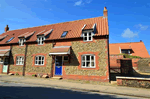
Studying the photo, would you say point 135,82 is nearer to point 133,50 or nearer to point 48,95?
point 48,95

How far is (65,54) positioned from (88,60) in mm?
3034

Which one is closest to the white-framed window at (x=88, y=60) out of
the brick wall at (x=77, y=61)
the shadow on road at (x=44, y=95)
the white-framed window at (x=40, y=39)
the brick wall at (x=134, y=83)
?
the brick wall at (x=77, y=61)

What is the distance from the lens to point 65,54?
1227 cm

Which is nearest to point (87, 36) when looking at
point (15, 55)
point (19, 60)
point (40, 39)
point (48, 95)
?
point (40, 39)

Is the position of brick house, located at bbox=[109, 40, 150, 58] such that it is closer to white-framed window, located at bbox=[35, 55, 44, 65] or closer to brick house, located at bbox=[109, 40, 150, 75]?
brick house, located at bbox=[109, 40, 150, 75]

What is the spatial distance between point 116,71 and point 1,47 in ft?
73.4

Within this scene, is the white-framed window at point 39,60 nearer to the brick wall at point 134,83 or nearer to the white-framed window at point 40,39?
the white-framed window at point 40,39

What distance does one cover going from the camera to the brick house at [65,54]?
11883 mm

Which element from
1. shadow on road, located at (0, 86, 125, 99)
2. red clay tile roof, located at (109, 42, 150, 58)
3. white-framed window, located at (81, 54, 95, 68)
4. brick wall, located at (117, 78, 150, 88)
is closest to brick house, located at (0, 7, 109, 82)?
white-framed window, located at (81, 54, 95, 68)

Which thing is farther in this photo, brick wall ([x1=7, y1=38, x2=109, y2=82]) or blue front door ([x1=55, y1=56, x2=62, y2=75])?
blue front door ([x1=55, y1=56, x2=62, y2=75])

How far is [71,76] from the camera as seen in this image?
1263 centimetres

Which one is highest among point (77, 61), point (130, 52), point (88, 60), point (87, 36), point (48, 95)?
point (87, 36)

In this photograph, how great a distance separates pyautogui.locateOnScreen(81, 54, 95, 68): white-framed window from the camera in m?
12.2

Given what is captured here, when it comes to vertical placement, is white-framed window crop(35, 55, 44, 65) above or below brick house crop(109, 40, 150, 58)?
below
